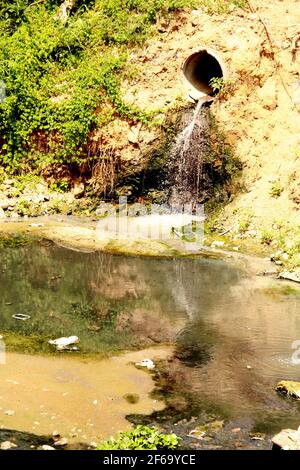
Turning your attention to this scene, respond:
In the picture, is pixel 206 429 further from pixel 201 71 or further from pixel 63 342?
pixel 201 71

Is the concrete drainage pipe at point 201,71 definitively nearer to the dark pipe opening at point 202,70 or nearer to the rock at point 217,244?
the dark pipe opening at point 202,70

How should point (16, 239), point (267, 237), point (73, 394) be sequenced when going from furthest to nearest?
point (16, 239) → point (267, 237) → point (73, 394)

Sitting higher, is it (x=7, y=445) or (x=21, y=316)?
(x=21, y=316)

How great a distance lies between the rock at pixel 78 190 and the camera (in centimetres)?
1698

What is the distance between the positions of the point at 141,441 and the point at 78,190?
1138 cm

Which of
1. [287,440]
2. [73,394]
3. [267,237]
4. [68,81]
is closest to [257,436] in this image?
→ [287,440]

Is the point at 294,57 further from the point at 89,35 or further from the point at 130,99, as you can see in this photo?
the point at 89,35

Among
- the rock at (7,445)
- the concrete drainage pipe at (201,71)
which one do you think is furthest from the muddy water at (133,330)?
the concrete drainage pipe at (201,71)

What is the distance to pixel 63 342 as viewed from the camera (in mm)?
8930

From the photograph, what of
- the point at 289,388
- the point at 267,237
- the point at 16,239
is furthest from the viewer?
the point at 16,239

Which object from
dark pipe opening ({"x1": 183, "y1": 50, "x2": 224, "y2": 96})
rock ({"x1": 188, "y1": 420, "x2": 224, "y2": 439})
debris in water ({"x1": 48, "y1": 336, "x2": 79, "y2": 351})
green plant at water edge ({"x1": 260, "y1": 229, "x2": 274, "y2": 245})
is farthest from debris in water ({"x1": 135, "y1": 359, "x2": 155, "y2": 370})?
dark pipe opening ({"x1": 183, "y1": 50, "x2": 224, "y2": 96})

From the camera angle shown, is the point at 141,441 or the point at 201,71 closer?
the point at 141,441
